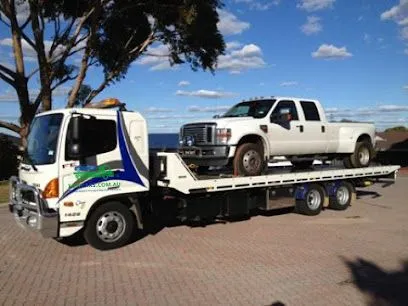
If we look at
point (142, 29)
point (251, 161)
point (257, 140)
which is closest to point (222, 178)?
point (251, 161)

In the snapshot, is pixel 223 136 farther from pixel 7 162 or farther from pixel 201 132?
pixel 7 162

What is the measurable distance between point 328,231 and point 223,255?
3.28 m

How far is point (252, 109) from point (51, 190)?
579cm

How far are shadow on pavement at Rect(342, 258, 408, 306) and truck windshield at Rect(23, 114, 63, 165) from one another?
517cm

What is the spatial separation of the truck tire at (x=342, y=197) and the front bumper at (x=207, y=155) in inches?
169

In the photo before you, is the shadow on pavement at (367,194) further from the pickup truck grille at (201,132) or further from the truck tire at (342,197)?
the pickup truck grille at (201,132)

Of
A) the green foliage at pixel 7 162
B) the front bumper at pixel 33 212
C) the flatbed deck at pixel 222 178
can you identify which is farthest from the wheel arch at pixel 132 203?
the green foliage at pixel 7 162

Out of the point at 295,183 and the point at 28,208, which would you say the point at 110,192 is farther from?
the point at 295,183

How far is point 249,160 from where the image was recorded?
39.6 feet

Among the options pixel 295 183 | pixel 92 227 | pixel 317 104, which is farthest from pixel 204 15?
pixel 92 227

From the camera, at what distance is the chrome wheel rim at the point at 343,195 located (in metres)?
14.8

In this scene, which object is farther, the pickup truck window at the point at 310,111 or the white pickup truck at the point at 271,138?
the pickup truck window at the point at 310,111

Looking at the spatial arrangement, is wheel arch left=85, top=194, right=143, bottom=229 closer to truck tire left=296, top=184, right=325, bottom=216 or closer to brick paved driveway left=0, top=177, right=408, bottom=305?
brick paved driveway left=0, top=177, right=408, bottom=305

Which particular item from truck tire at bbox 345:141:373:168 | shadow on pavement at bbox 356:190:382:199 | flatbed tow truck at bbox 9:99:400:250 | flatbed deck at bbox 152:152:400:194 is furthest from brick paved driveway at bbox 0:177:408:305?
shadow on pavement at bbox 356:190:382:199
